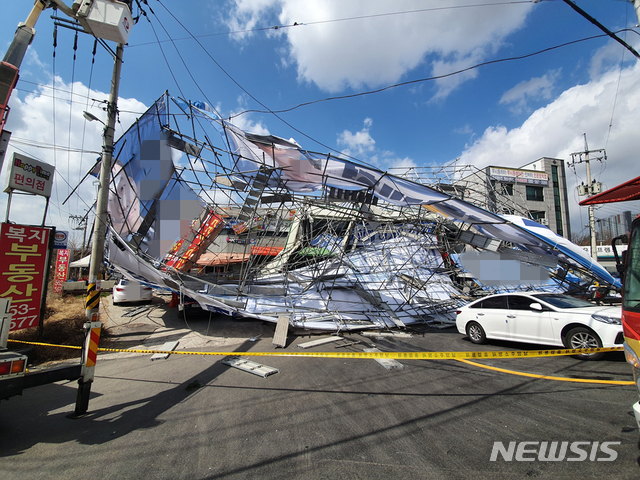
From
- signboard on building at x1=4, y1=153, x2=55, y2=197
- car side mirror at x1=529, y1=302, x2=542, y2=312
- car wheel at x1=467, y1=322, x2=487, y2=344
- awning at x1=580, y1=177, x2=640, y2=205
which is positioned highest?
signboard on building at x1=4, y1=153, x2=55, y2=197

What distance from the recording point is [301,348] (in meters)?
7.66

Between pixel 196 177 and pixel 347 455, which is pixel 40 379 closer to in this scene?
pixel 347 455

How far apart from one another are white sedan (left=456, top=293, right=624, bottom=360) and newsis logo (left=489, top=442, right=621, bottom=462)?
3.68 m

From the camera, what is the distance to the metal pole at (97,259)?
13.6 ft

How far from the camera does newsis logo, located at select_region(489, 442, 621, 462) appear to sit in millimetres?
2852

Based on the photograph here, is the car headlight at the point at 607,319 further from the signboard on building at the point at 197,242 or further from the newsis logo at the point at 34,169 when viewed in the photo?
the signboard on building at the point at 197,242

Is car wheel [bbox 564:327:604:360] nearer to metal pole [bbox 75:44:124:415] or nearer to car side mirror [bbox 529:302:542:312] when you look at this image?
car side mirror [bbox 529:302:542:312]

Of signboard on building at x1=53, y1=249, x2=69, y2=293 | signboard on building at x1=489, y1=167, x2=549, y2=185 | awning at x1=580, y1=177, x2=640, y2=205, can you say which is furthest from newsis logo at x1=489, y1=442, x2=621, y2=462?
signboard on building at x1=489, y1=167, x2=549, y2=185

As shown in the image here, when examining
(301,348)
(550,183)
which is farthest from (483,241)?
(550,183)

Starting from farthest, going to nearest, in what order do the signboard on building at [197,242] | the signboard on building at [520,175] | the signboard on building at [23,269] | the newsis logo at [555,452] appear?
the signboard on building at [520,175]
the signboard on building at [197,242]
the signboard on building at [23,269]
the newsis logo at [555,452]

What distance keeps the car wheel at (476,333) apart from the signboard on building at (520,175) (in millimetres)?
30031

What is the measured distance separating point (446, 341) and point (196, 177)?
31.3 feet

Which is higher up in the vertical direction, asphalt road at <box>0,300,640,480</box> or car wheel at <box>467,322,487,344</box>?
car wheel at <box>467,322,487,344</box>

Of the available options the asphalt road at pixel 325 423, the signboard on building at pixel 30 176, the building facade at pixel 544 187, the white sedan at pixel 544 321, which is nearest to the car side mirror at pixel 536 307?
the white sedan at pixel 544 321
